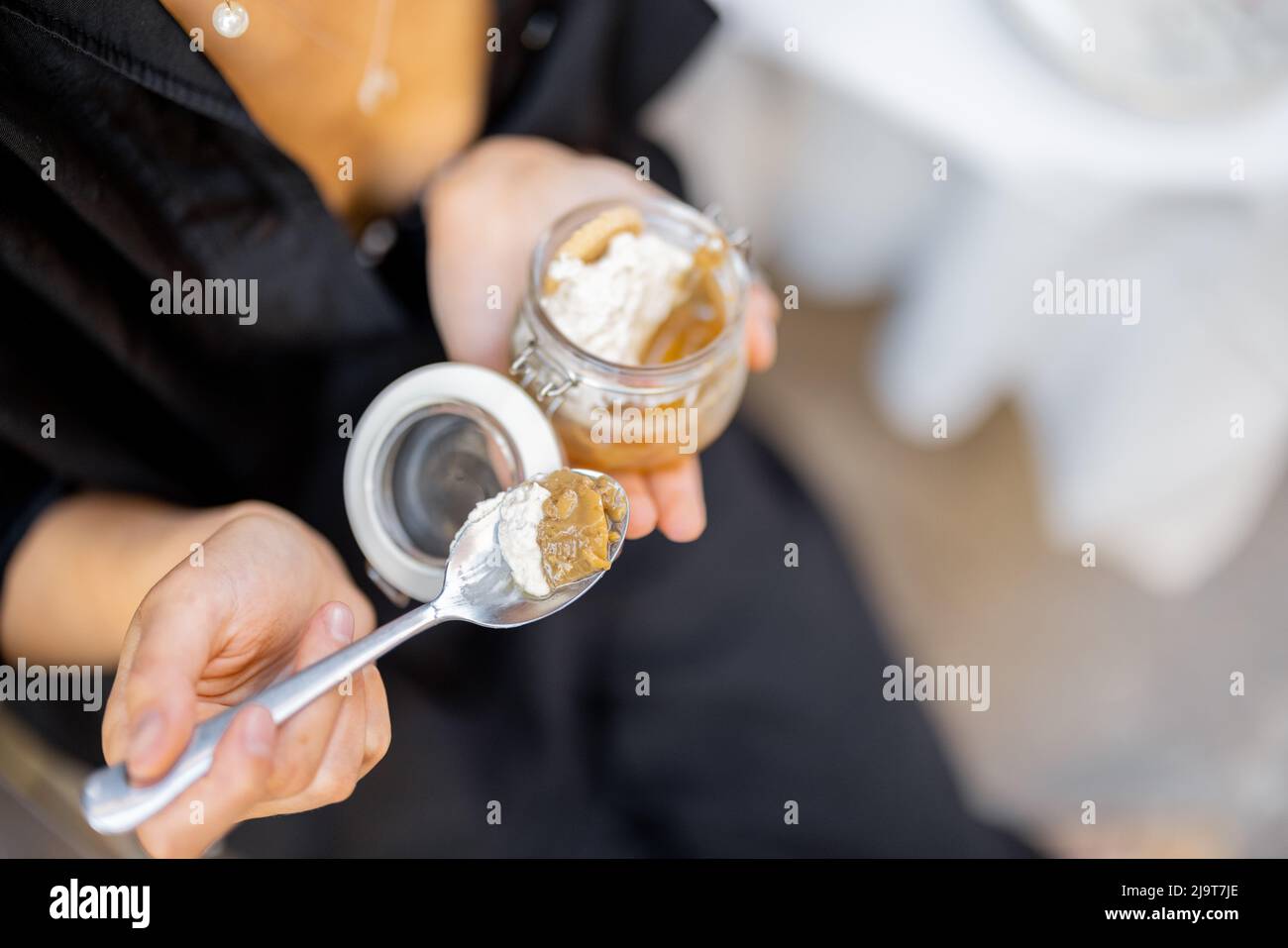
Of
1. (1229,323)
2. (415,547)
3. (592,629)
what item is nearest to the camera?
(415,547)

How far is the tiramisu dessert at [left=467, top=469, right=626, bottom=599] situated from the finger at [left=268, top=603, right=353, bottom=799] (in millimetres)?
88

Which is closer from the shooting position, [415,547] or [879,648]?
[415,547]

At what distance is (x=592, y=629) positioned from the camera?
662mm

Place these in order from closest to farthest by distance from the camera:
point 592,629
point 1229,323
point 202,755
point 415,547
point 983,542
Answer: point 202,755
point 415,547
point 592,629
point 1229,323
point 983,542

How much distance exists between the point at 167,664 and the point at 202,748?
4 cm

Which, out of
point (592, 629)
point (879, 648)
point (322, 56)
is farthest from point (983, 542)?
point (322, 56)

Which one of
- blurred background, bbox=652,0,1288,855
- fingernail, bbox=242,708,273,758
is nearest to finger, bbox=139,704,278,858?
fingernail, bbox=242,708,273,758

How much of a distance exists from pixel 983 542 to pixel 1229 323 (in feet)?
1.50

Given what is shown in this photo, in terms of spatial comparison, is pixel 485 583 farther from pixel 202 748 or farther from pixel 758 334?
pixel 758 334

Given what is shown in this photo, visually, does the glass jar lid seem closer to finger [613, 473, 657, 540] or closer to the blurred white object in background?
finger [613, 473, 657, 540]

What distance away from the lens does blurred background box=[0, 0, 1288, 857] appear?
673 millimetres

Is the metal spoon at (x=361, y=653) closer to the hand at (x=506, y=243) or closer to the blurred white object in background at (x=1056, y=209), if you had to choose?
the hand at (x=506, y=243)

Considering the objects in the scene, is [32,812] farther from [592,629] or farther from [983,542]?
[983,542]
